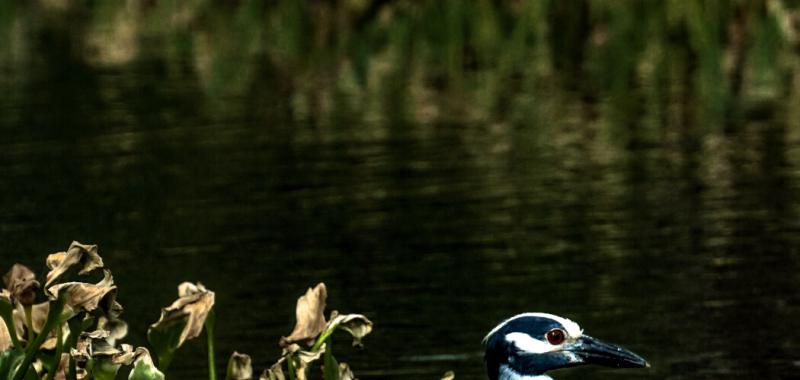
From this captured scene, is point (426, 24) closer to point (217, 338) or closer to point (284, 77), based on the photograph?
point (284, 77)

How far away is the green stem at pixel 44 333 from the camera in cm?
1091

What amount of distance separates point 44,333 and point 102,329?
20.7 inches

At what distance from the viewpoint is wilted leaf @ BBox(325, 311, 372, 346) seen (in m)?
11.0

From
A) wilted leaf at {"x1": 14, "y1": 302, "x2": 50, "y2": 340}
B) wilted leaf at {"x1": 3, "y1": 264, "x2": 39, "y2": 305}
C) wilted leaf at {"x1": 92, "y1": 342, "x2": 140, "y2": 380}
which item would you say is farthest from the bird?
wilted leaf at {"x1": 3, "y1": 264, "x2": 39, "y2": 305}

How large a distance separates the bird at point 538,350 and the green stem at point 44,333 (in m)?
2.35

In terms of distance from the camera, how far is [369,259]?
20094mm

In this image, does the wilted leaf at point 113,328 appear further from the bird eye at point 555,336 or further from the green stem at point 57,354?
the bird eye at point 555,336

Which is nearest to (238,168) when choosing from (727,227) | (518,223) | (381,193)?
(381,193)

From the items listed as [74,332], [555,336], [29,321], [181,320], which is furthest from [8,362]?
[555,336]

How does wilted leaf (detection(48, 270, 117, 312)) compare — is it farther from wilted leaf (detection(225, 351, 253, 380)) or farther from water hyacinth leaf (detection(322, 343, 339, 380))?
water hyacinth leaf (detection(322, 343, 339, 380))

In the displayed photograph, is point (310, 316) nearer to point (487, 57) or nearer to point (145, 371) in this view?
point (145, 371)

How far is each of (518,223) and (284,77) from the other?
51.6 feet

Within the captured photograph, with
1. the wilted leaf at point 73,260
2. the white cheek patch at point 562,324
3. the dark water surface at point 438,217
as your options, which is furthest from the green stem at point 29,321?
the dark water surface at point 438,217

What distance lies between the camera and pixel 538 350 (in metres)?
11.7
